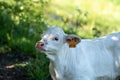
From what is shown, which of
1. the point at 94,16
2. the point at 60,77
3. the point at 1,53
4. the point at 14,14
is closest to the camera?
the point at 60,77

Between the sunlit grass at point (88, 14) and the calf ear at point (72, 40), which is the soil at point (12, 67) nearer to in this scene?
the calf ear at point (72, 40)

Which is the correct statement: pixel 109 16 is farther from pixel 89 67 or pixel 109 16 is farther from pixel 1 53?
pixel 89 67

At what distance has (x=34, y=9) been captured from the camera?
940cm

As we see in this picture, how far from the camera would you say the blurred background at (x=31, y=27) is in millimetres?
8398

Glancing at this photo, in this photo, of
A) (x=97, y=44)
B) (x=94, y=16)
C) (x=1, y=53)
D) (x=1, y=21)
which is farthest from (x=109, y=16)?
(x=97, y=44)

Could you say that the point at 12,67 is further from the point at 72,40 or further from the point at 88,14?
the point at 88,14

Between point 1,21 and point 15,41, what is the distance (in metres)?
0.99

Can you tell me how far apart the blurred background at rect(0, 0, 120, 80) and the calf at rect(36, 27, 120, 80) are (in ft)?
1.99

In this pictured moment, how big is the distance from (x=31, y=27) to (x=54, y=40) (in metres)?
3.46

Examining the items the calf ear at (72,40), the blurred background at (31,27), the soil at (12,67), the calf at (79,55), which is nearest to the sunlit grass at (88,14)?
the blurred background at (31,27)

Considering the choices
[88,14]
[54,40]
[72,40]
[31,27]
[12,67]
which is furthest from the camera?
[88,14]

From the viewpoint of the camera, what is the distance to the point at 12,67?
8.56m

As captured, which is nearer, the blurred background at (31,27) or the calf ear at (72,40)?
the calf ear at (72,40)

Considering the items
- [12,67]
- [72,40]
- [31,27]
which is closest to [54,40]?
[72,40]
